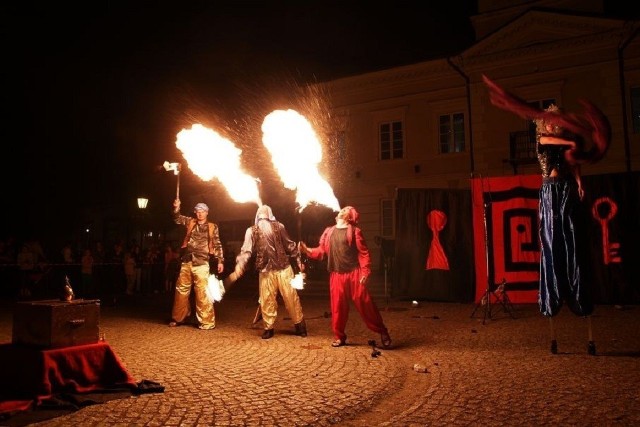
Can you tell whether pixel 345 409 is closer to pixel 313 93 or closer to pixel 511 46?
pixel 511 46

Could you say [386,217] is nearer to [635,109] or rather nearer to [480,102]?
[480,102]

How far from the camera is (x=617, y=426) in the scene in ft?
12.9

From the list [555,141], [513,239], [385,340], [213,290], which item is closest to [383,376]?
[385,340]

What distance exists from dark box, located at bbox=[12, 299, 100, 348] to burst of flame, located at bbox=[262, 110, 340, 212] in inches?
158

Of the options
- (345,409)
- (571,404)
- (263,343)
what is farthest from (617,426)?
(263,343)

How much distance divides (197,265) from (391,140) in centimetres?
1728

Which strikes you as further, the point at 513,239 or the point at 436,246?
the point at 436,246

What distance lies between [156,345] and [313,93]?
2090cm

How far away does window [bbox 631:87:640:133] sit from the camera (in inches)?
800

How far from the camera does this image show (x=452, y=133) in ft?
77.4

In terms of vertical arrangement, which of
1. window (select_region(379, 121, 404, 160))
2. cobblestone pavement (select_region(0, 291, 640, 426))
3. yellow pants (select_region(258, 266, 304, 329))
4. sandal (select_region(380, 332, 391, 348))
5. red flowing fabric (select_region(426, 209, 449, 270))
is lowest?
cobblestone pavement (select_region(0, 291, 640, 426))

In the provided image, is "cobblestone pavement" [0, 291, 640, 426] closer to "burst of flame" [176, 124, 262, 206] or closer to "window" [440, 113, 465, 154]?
"burst of flame" [176, 124, 262, 206]

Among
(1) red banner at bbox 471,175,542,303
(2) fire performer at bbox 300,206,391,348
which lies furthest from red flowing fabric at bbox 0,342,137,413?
(1) red banner at bbox 471,175,542,303

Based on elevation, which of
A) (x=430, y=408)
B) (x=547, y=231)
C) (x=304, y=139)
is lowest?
(x=430, y=408)
